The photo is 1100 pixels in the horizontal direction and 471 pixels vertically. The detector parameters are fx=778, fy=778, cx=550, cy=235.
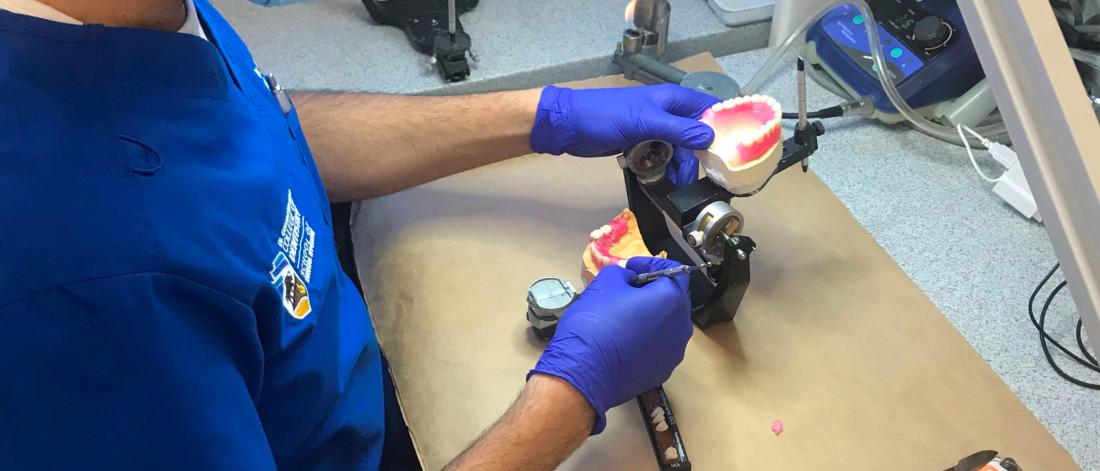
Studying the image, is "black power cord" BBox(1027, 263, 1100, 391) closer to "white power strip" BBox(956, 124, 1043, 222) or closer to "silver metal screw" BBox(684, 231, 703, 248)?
"white power strip" BBox(956, 124, 1043, 222)

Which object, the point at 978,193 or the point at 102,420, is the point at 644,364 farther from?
the point at 978,193

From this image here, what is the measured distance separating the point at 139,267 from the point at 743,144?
68 cm

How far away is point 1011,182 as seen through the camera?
121 cm

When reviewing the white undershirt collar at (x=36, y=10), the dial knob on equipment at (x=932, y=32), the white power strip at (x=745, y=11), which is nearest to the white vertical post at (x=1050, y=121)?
the white undershirt collar at (x=36, y=10)

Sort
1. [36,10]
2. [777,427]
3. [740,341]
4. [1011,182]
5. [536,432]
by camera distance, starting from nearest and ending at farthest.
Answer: [36,10] → [536,432] → [777,427] → [740,341] → [1011,182]

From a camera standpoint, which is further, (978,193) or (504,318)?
(978,193)

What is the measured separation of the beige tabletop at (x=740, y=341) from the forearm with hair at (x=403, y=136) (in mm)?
78

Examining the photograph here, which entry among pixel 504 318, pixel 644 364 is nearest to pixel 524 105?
pixel 504 318

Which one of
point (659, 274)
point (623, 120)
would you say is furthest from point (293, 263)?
point (623, 120)

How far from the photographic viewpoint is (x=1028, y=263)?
1147 mm

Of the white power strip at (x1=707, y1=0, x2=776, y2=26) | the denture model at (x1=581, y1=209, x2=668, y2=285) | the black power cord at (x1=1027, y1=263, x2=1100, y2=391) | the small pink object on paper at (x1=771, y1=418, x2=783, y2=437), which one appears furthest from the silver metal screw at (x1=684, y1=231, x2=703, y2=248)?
the white power strip at (x1=707, y1=0, x2=776, y2=26)

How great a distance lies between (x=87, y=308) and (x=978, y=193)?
1.25 meters

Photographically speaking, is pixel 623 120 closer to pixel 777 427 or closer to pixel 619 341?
pixel 619 341

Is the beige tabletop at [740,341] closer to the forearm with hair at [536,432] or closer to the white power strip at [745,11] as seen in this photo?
the forearm with hair at [536,432]
